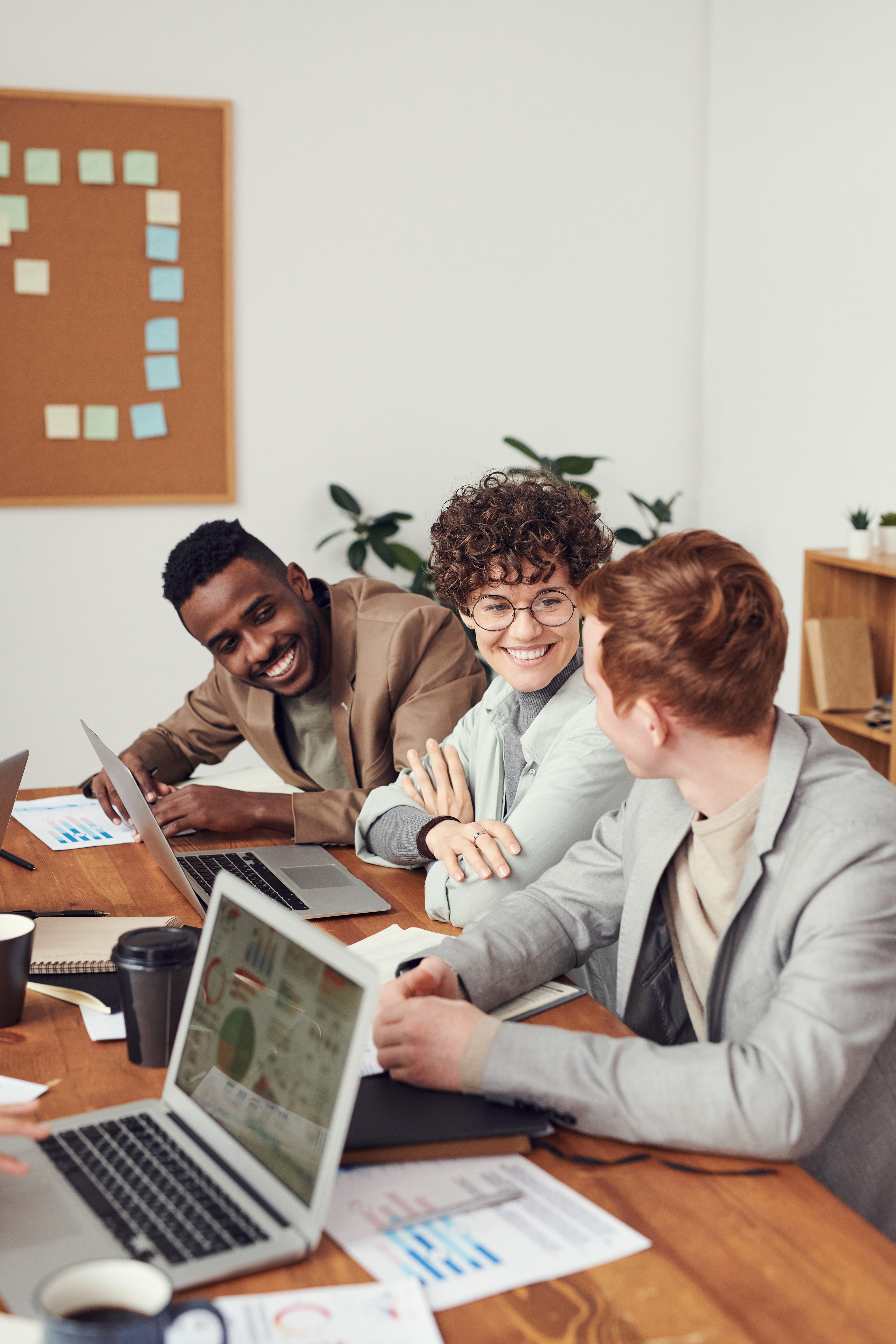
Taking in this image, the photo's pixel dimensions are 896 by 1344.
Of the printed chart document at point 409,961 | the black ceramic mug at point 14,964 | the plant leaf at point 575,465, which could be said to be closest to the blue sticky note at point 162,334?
the plant leaf at point 575,465

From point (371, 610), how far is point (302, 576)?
0.15 metres

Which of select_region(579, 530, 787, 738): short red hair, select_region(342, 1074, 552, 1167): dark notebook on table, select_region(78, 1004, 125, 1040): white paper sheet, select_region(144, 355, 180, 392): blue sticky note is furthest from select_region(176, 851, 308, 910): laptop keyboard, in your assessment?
select_region(144, 355, 180, 392): blue sticky note

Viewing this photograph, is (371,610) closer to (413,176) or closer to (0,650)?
(0,650)

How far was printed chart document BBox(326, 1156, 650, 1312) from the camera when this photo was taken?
2.73ft

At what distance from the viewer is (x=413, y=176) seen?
3.84 m

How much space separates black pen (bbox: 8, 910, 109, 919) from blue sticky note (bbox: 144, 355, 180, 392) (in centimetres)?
245

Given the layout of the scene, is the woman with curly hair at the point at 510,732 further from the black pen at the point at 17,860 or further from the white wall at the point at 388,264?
the white wall at the point at 388,264

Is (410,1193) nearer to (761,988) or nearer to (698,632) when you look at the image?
(761,988)

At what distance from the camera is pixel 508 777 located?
71.9 inches

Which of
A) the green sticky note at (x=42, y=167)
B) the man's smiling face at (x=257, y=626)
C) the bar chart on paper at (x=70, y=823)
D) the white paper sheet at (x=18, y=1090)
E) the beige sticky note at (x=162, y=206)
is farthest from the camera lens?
the beige sticky note at (x=162, y=206)

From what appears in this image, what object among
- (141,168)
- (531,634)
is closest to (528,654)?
(531,634)

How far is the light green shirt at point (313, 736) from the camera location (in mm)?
2404

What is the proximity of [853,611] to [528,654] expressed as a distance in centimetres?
176

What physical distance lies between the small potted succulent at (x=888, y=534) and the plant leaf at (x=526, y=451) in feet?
3.66
